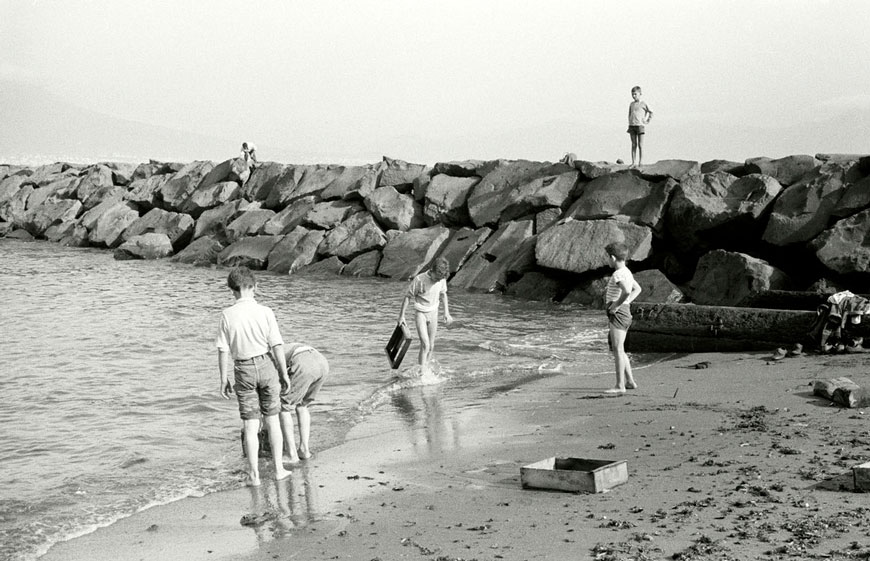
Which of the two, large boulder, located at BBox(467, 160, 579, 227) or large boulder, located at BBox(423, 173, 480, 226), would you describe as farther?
large boulder, located at BBox(423, 173, 480, 226)

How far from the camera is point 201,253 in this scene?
30.9 metres

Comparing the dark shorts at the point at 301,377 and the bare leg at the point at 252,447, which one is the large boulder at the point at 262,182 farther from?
the bare leg at the point at 252,447

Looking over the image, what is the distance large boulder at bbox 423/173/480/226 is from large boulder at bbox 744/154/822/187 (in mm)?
8043

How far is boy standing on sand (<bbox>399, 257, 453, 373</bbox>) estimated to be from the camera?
1247 centimetres

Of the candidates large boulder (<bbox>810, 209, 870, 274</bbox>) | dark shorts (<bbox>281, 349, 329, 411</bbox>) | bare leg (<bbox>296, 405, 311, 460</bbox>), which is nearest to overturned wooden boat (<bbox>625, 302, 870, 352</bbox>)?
large boulder (<bbox>810, 209, 870, 274</bbox>)

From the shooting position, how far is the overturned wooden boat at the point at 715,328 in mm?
13008

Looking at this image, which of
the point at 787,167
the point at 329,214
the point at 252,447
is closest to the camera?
the point at 252,447

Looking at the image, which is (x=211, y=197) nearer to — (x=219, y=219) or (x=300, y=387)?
(x=219, y=219)

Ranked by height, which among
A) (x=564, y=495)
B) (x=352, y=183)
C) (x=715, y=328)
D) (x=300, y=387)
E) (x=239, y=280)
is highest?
(x=352, y=183)

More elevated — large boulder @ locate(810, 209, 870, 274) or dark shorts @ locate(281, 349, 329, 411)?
large boulder @ locate(810, 209, 870, 274)

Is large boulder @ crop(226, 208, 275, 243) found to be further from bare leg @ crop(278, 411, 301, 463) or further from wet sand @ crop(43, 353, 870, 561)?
bare leg @ crop(278, 411, 301, 463)

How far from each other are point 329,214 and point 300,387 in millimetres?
20585

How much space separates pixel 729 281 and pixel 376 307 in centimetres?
719

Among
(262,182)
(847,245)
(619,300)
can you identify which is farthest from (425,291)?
(262,182)
